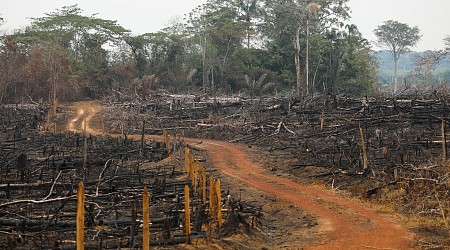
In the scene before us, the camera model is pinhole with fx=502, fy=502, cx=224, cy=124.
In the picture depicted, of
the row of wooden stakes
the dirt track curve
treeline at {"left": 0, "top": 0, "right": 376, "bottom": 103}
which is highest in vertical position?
treeline at {"left": 0, "top": 0, "right": 376, "bottom": 103}

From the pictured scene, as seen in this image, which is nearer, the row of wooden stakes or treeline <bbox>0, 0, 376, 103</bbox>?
the row of wooden stakes

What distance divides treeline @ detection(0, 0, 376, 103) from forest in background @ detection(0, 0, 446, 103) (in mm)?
92

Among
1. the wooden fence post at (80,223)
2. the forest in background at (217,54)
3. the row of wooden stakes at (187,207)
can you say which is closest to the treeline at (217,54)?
the forest in background at (217,54)

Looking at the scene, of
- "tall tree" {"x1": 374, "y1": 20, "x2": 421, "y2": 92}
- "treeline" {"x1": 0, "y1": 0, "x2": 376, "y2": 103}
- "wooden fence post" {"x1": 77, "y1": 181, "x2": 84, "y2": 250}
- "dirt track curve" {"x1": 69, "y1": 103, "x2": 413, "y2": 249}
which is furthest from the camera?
"tall tree" {"x1": 374, "y1": 20, "x2": 421, "y2": 92}

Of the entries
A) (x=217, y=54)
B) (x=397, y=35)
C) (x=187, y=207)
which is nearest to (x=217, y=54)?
(x=217, y=54)

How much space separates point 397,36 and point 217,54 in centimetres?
2819

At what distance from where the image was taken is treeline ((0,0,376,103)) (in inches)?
1795

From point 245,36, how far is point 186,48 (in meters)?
6.07

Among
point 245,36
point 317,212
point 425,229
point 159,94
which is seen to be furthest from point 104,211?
point 245,36

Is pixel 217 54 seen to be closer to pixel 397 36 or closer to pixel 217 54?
pixel 217 54

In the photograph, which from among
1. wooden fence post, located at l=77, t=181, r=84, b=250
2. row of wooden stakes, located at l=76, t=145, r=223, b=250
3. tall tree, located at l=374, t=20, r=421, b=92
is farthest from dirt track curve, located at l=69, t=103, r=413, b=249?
tall tree, located at l=374, t=20, r=421, b=92

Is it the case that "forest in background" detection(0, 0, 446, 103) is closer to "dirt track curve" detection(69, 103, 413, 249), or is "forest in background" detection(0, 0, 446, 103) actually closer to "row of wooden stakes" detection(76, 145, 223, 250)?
"dirt track curve" detection(69, 103, 413, 249)

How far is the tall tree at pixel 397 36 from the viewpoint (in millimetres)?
62844

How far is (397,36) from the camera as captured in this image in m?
63.5
